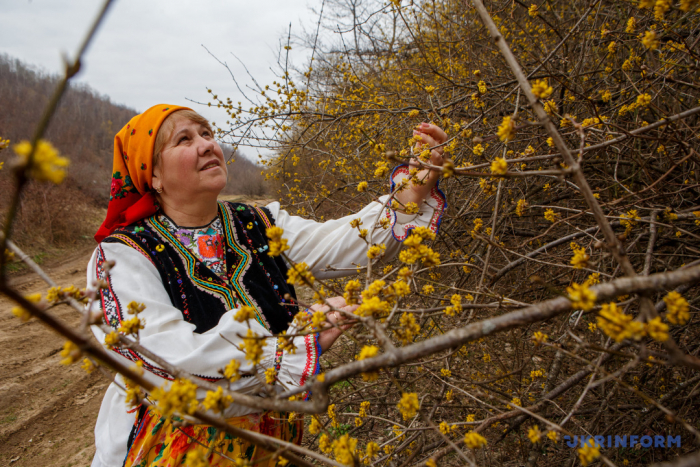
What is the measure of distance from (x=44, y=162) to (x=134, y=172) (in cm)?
177

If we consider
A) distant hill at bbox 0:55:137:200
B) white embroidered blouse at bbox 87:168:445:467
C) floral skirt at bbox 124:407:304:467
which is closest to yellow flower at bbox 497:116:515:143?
white embroidered blouse at bbox 87:168:445:467

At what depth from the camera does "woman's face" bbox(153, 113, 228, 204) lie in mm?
1832

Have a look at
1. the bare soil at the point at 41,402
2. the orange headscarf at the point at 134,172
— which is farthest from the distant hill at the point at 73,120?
the orange headscarf at the point at 134,172

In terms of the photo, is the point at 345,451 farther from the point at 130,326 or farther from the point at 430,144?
the point at 430,144

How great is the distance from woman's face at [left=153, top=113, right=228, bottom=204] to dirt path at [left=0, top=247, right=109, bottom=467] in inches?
86.8

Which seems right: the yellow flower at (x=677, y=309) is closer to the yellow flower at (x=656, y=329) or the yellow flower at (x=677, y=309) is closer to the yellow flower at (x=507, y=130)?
the yellow flower at (x=656, y=329)

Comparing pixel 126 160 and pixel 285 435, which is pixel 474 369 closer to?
pixel 285 435

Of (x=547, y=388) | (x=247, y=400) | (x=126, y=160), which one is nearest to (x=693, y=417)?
(x=547, y=388)

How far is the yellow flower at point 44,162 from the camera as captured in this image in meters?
0.36

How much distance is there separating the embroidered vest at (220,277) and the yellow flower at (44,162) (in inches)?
53.0

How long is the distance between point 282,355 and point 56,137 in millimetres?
34028

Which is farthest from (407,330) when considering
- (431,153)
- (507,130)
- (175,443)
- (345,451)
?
(175,443)

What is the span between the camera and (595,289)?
2.35 ft

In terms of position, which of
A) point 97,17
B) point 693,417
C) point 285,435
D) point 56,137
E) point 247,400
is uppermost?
point 56,137
